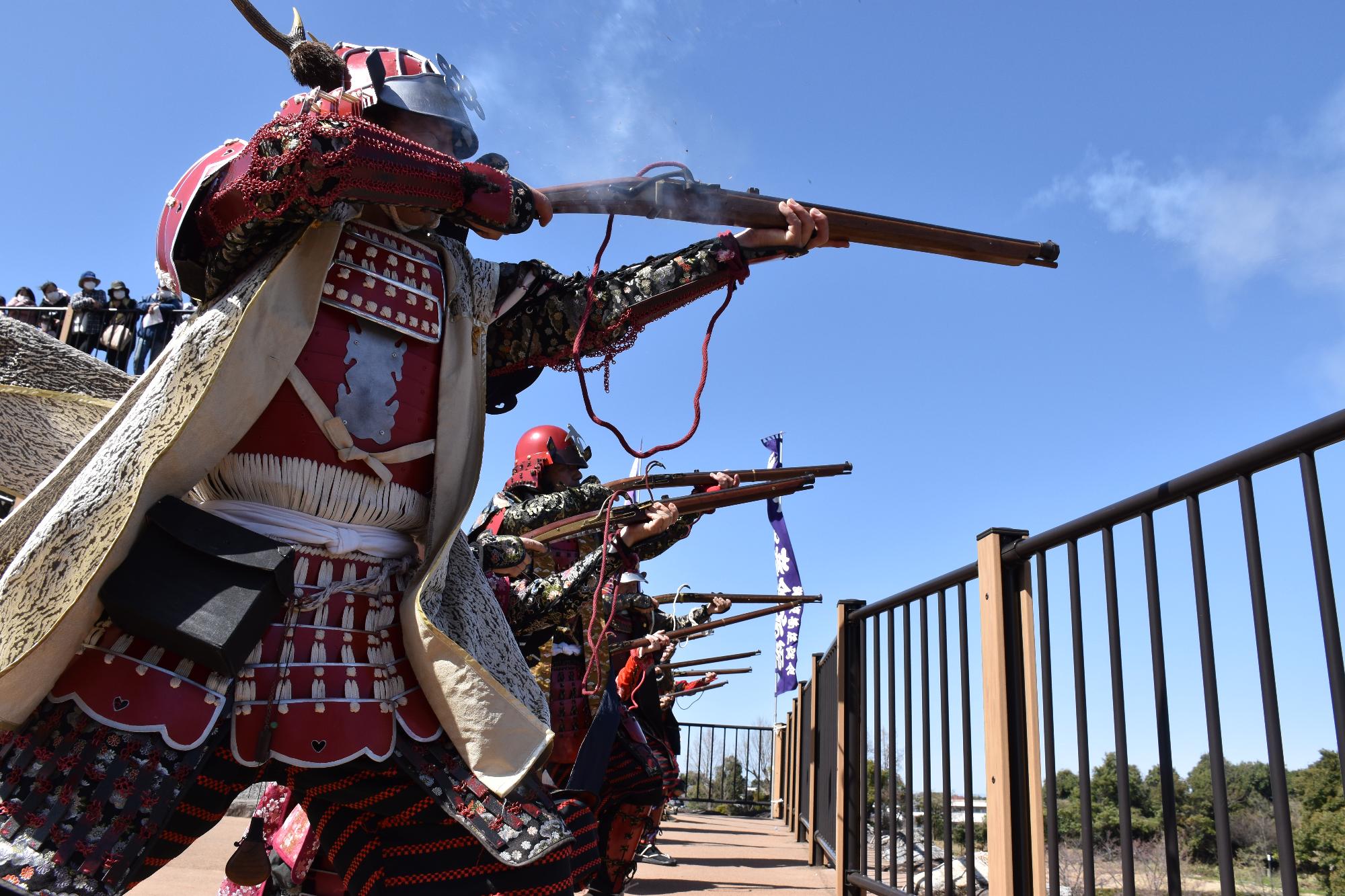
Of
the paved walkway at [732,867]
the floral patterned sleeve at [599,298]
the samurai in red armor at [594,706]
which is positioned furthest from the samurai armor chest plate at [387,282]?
the paved walkway at [732,867]

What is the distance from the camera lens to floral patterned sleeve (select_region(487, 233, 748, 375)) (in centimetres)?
264

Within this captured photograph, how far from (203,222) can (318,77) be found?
1.61 feet

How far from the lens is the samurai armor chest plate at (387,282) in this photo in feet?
7.43

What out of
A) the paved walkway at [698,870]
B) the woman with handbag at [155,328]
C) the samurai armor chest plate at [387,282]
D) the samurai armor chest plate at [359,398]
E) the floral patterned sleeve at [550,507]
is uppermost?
the woman with handbag at [155,328]

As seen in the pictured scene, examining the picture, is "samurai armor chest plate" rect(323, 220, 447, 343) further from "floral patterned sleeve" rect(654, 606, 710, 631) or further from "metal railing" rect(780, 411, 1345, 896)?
"floral patterned sleeve" rect(654, 606, 710, 631)

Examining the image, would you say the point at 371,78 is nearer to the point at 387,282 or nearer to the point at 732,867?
the point at 387,282

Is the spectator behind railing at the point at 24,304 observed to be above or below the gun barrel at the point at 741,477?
above

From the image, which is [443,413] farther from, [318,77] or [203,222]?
[318,77]

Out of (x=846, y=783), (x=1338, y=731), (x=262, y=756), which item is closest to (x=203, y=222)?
(x=262, y=756)

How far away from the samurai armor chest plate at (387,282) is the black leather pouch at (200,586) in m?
0.57

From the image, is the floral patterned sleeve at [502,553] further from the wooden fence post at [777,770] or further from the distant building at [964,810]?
the wooden fence post at [777,770]

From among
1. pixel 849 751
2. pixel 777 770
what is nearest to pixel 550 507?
pixel 849 751

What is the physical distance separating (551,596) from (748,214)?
3.00 meters

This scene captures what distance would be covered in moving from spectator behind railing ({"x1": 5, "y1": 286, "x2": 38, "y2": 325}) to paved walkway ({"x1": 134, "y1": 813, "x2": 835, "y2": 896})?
22.7ft
